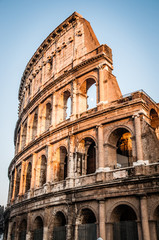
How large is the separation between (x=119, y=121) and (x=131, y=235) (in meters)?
5.70

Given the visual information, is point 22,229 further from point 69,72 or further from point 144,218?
point 69,72

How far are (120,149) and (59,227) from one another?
20.1 ft

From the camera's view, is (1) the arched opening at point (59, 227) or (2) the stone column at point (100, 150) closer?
(2) the stone column at point (100, 150)

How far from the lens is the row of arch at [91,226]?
1221cm

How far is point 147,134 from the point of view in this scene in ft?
42.9

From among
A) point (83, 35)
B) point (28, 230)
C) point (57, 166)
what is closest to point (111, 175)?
point (57, 166)

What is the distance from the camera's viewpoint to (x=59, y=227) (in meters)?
15.4

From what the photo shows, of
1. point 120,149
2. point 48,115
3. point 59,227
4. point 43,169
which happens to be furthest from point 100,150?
point 48,115

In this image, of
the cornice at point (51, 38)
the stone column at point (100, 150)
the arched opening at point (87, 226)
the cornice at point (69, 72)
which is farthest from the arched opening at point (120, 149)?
the cornice at point (51, 38)

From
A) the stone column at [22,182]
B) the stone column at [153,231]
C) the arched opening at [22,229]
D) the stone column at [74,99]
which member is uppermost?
the stone column at [74,99]

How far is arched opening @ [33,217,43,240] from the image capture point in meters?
16.9

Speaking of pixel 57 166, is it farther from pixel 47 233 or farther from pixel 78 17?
pixel 78 17

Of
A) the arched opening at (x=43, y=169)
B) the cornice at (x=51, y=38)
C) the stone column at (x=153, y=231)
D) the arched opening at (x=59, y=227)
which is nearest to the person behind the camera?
the stone column at (x=153, y=231)

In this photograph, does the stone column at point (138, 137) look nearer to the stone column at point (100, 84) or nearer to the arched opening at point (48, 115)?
the stone column at point (100, 84)
